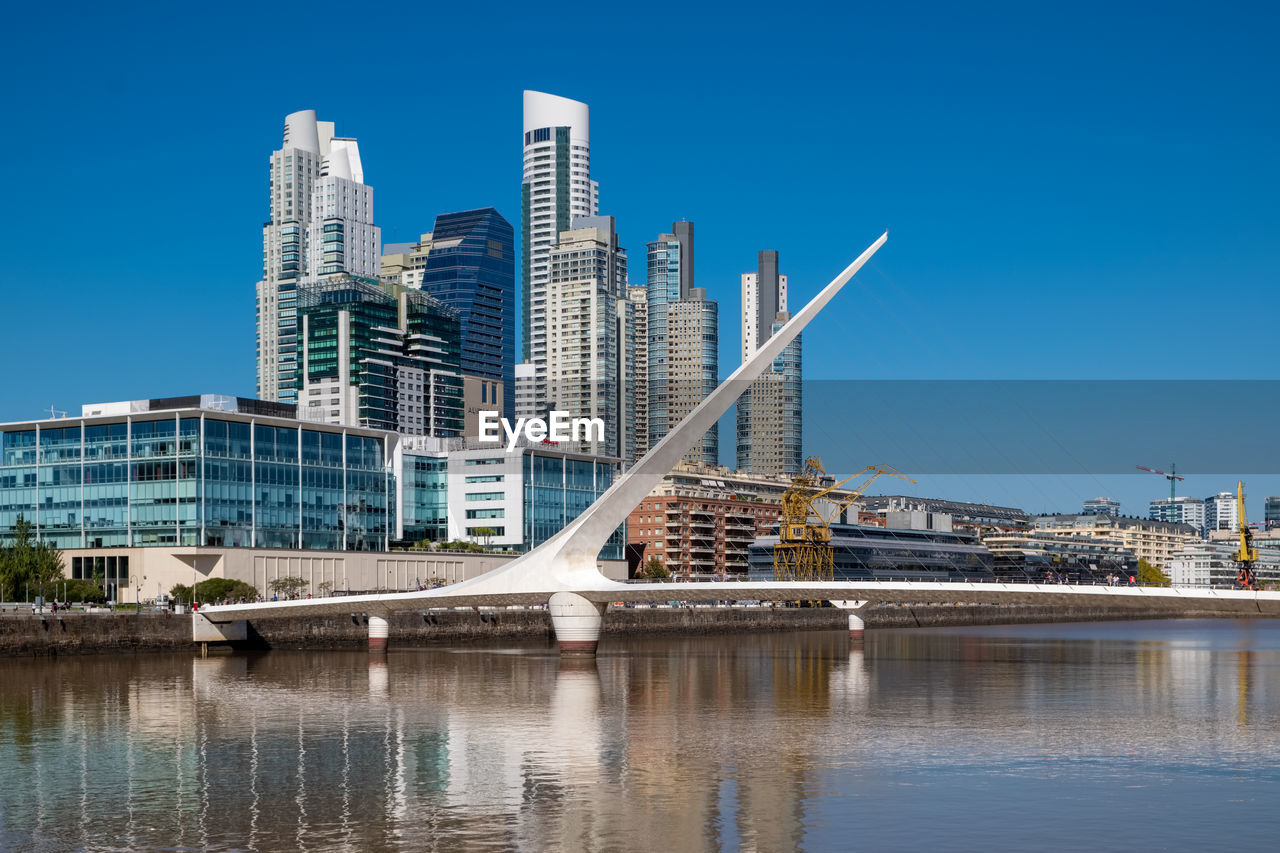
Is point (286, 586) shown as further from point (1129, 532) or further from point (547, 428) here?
point (1129, 532)

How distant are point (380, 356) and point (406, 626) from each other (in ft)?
365

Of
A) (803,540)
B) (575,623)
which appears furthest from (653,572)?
(575,623)

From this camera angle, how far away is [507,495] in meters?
84.2

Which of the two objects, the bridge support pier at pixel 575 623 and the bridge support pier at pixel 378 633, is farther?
the bridge support pier at pixel 378 633

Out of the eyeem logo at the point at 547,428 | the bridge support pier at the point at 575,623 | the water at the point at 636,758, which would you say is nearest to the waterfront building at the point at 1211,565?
the eyeem logo at the point at 547,428

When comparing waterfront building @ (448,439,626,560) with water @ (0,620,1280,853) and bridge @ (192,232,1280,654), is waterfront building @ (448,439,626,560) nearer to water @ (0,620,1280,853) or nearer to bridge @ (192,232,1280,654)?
bridge @ (192,232,1280,654)

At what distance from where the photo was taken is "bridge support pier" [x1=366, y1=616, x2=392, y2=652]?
5541cm

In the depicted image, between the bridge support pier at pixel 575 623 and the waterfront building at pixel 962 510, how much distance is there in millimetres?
101199

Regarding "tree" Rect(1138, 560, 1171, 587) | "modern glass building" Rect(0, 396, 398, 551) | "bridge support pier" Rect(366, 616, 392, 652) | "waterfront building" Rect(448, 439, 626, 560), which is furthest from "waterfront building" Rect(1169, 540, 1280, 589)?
"bridge support pier" Rect(366, 616, 392, 652)

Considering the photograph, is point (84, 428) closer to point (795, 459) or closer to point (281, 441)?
point (281, 441)

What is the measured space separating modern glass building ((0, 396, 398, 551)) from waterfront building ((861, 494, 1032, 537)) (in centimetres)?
8435

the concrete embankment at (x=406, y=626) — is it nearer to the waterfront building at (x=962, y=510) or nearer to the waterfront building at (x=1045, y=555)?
the waterfront building at (x=1045, y=555)

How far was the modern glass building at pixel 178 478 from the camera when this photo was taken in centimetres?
6694

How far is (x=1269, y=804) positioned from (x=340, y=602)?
1502 inches
